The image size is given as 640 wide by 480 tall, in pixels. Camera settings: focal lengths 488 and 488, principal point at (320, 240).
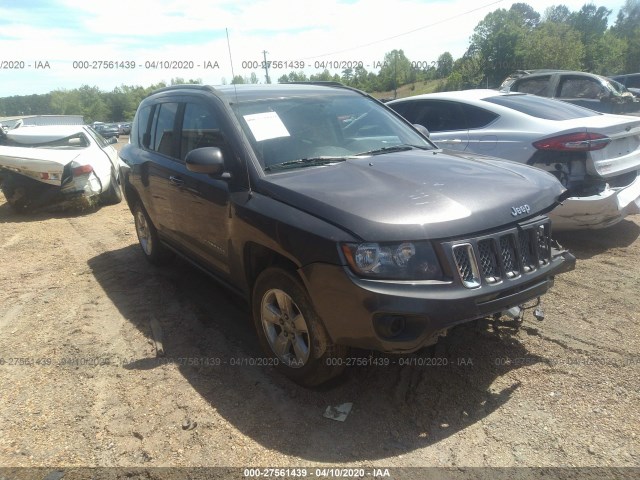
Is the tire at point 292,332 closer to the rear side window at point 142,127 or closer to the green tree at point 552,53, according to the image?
the rear side window at point 142,127

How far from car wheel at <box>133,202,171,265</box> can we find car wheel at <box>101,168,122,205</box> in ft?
14.0

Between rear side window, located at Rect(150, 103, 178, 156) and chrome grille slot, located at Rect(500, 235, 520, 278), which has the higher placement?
rear side window, located at Rect(150, 103, 178, 156)

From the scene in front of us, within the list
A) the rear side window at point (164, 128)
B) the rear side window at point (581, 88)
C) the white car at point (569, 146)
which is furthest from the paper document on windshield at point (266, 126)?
the rear side window at point (581, 88)

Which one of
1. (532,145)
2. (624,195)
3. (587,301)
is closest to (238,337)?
(587,301)

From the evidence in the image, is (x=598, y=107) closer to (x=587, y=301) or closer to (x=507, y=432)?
(x=587, y=301)

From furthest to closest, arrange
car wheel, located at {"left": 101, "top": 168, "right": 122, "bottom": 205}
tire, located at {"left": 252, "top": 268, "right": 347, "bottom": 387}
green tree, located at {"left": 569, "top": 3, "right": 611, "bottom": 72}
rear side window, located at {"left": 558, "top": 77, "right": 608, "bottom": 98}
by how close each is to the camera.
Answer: green tree, located at {"left": 569, "top": 3, "right": 611, "bottom": 72} → rear side window, located at {"left": 558, "top": 77, "right": 608, "bottom": 98} → car wheel, located at {"left": 101, "top": 168, "right": 122, "bottom": 205} → tire, located at {"left": 252, "top": 268, "right": 347, "bottom": 387}

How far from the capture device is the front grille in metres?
2.57

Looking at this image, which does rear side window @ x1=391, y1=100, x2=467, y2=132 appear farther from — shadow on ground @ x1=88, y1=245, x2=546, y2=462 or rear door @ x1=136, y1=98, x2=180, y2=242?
rear door @ x1=136, y1=98, x2=180, y2=242

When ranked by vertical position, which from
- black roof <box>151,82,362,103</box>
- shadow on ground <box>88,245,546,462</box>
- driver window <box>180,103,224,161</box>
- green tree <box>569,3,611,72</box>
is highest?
green tree <box>569,3,611,72</box>

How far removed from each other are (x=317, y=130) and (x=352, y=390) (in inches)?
74.3

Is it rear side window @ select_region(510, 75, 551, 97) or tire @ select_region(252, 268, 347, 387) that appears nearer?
tire @ select_region(252, 268, 347, 387)

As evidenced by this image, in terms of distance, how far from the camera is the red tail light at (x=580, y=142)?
469 cm

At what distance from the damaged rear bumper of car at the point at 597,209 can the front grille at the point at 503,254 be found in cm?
203

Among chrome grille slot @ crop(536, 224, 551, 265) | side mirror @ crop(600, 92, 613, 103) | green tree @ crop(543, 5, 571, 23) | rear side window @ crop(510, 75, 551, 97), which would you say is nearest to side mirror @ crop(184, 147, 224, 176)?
chrome grille slot @ crop(536, 224, 551, 265)
